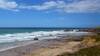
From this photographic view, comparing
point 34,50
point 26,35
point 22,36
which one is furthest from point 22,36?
point 34,50

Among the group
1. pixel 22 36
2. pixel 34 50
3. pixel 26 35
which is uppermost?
pixel 34 50

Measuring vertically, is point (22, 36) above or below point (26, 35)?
above

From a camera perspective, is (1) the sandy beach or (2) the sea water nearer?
(1) the sandy beach

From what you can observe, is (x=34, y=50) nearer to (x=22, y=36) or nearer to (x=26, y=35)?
(x=22, y=36)

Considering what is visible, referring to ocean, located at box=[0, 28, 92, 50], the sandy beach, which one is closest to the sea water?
ocean, located at box=[0, 28, 92, 50]

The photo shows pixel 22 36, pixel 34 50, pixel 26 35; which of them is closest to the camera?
pixel 34 50

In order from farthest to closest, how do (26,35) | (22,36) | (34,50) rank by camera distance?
1. (26,35)
2. (22,36)
3. (34,50)

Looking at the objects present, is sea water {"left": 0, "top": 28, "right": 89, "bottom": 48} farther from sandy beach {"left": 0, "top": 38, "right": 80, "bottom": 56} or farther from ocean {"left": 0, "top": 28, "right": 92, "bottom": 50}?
sandy beach {"left": 0, "top": 38, "right": 80, "bottom": 56}

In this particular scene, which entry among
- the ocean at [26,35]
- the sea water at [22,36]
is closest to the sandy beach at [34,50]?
the sea water at [22,36]

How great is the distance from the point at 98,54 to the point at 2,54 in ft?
25.6

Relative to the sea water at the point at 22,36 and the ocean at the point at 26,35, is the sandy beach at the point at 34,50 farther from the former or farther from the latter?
the ocean at the point at 26,35

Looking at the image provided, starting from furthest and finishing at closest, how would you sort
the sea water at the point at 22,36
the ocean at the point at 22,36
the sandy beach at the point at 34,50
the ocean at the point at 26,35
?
the ocean at the point at 26,35, the sea water at the point at 22,36, the ocean at the point at 22,36, the sandy beach at the point at 34,50

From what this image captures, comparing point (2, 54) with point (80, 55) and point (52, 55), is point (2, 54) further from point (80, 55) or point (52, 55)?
point (80, 55)

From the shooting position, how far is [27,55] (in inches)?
691
